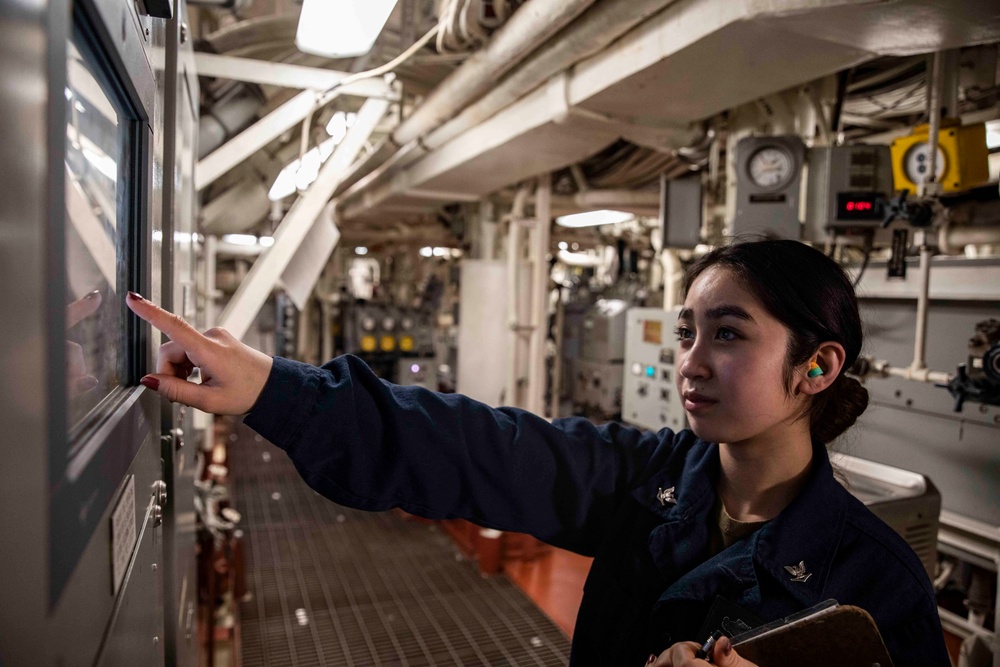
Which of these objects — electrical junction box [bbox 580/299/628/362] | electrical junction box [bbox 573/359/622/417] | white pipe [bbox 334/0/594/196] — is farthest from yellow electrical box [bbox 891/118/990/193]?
electrical junction box [bbox 573/359/622/417]

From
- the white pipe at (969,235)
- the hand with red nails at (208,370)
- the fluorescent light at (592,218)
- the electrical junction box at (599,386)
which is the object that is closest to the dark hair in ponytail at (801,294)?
the hand with red nails at (208,370)

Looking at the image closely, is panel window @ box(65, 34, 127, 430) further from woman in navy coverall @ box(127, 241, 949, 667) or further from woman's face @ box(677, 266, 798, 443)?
woman's face @ box(677, 266, 798, 443)

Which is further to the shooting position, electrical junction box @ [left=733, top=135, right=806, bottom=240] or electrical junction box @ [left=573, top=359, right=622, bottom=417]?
electrical junction box @ [left=573, top=359, right=622, bottom=417]

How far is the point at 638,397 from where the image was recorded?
467cm

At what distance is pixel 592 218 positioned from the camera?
647 cm

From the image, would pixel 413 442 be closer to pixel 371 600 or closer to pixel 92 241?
pixel 92 241

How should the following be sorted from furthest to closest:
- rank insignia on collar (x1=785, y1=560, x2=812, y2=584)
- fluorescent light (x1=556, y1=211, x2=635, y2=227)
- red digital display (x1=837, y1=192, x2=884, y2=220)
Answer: fluorescent light (x1=556, y1=211, x2=635, y2=227)
red digital display (x1=837, y1=192, x2=884, y2=220)
rank insignia on collar (x1=785, y1=560, x2=812, y2=584)

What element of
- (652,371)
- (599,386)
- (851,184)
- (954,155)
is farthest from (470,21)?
(599,386)

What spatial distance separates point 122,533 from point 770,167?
2.95 m

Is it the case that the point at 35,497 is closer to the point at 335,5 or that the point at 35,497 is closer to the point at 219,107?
the point at 335,5

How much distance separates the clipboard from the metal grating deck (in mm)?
2555

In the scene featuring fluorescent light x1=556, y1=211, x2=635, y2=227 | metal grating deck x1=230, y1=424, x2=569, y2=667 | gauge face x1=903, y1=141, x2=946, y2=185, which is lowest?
metal grating deck x1=230, y1=424, x2=569, y2=667

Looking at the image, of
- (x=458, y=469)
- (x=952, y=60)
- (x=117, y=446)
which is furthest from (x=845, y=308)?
(x=952, y=60)

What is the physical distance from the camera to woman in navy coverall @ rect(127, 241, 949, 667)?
1146 millimetres
